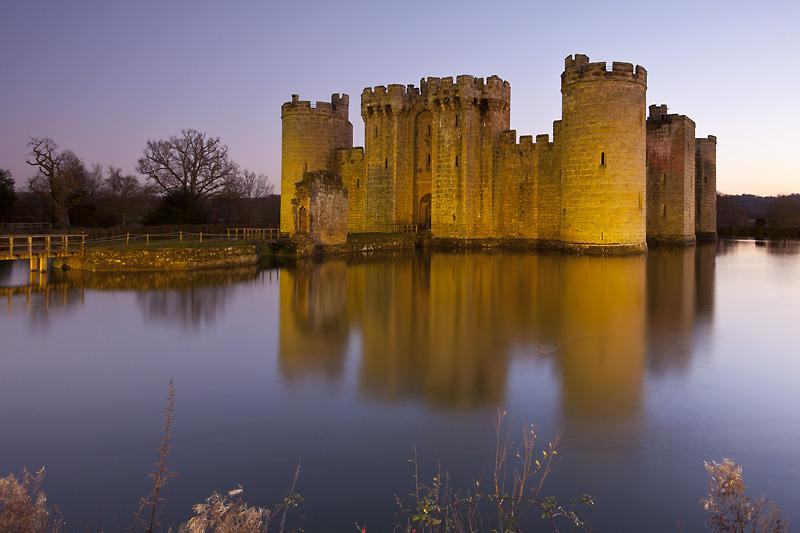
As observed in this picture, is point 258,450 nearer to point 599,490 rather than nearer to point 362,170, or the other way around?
point 599,490

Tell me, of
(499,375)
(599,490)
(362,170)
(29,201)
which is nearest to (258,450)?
(599,490)

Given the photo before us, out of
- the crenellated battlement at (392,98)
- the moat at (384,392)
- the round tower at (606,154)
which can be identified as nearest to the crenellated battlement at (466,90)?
the crenellated battlement at (392,98)

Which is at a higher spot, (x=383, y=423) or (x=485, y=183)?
(x=485, y=183)

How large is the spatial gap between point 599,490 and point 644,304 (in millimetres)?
7822

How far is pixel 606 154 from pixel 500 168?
5879 millimetres

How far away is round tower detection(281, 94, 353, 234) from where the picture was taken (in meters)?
27.6

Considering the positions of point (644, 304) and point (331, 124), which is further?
point (331, 124)

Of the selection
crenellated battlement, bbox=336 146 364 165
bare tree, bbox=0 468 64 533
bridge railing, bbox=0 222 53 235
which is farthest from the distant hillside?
bare tree, bbox=0 468 64 533

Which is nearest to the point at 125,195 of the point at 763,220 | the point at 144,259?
the point at 144,259

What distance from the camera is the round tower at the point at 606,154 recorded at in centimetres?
1984

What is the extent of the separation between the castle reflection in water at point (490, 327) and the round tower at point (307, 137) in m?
12.1

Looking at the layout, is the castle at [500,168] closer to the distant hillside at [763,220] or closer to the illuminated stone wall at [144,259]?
the illuminated stone wall at [144,259]

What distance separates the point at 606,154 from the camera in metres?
19.9

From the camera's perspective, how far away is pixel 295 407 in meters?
5.36
